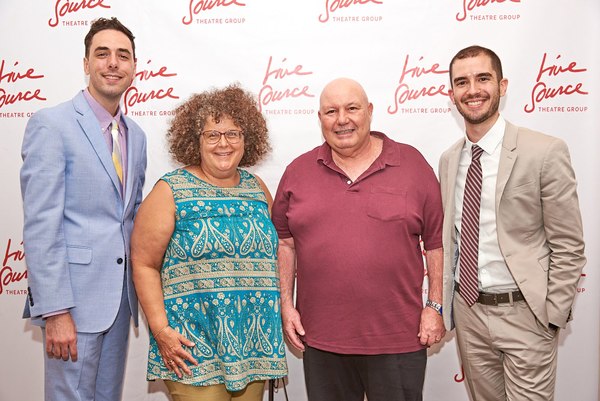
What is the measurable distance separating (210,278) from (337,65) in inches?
55.2

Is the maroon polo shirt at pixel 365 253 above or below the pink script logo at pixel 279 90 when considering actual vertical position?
below

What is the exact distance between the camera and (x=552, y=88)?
2.71 metres

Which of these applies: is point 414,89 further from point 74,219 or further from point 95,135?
point 74,219

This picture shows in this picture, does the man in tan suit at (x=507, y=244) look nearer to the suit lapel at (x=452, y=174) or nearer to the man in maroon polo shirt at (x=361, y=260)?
the suit lapel at (x=452, y=174)

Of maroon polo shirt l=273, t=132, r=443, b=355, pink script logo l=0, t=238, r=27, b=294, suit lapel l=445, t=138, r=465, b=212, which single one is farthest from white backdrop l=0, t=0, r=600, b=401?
maroon polo shirt l=273, t=132, r=443, b=355

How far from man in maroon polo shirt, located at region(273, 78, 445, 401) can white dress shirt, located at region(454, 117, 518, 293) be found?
7.5 inches

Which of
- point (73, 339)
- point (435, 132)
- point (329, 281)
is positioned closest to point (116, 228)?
point (73, 339)

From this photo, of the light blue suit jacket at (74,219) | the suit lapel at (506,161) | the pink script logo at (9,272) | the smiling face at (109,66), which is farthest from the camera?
the pink script logo at (9,272)

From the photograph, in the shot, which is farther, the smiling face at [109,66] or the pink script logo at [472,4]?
the pink script logo at [472,4]

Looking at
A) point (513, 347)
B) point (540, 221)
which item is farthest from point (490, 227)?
point (513, 347)

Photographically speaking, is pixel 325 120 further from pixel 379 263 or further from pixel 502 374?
pixel 502 374

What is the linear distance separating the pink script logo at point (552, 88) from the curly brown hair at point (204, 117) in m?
1.53

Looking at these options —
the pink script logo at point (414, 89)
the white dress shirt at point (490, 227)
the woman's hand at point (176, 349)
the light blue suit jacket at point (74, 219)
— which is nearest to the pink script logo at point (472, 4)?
the pink script logo at point (414, 89)

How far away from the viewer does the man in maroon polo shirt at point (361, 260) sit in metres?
1.99
